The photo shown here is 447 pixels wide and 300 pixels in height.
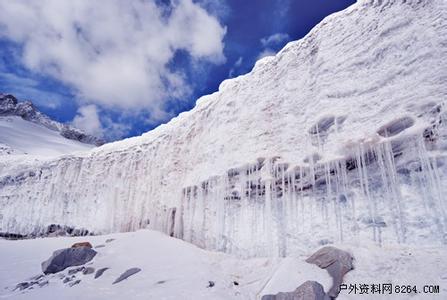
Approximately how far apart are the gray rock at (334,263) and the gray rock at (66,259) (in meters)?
9.89

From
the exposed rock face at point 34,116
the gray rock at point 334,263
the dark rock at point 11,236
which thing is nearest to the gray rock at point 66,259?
the gray rock at point 334,263

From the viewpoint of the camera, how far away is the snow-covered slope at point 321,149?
836 centimetres

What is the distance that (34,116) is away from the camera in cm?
6050

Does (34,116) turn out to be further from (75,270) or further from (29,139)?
(75,270)

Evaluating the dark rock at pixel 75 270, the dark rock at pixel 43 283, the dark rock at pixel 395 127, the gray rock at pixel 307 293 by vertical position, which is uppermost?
the dark rock at pixel 395 127

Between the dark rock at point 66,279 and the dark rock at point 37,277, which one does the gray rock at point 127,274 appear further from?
the dark rock at point 37,277

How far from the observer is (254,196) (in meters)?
12.5

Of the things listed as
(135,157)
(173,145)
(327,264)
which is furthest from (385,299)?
(135,157)

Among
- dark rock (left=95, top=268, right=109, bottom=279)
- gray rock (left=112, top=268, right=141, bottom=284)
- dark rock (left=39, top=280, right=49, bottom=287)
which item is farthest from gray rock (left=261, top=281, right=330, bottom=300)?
dark rock (left=39, top=280, right=49, bottom=287)

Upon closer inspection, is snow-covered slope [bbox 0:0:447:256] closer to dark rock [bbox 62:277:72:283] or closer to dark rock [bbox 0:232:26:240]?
dark rock [bbox 62:277:72:283]

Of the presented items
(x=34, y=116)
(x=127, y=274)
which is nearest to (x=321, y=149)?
(x=127, y=274)

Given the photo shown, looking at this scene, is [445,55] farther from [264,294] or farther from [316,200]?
[264,294]

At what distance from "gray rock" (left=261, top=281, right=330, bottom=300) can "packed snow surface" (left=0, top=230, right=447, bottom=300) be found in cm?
26

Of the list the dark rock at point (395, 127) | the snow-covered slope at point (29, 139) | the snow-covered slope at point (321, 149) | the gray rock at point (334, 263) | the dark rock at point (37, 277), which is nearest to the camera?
the gray rock at point (334, 263)
